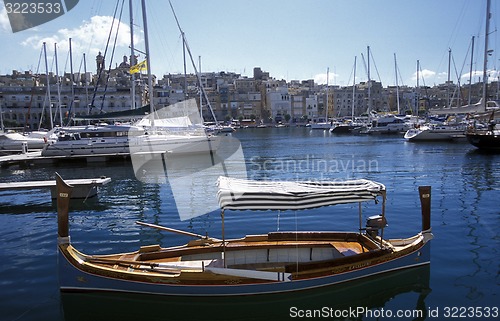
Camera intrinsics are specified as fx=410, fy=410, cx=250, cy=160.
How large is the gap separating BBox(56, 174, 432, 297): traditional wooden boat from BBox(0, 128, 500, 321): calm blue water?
0.66 metres

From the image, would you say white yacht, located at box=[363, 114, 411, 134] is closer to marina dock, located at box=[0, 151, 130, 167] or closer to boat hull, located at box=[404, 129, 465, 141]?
boat hull, located at box=[404, 129, 465, 141]

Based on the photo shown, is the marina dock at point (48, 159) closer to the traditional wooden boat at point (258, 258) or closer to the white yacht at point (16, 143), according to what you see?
the white yacht at point (16, 143)

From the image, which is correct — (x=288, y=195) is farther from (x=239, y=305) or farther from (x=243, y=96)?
(x=243, y=96)

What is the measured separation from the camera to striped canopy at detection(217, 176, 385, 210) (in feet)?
30.8

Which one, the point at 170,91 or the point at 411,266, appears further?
the point at 170,91

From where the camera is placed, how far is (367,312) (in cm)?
918

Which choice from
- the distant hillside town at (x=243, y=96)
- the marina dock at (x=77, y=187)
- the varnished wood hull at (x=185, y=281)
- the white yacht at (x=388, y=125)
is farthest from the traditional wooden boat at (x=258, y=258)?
the distant hillside town at (x=243, y=96)

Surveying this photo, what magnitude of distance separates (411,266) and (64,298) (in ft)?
28.0

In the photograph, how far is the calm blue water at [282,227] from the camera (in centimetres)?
974

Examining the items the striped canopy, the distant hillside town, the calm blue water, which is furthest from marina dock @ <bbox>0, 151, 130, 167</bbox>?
the distant hillside town

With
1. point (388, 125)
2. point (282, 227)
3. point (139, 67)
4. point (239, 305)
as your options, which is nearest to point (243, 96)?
point (388, 125)

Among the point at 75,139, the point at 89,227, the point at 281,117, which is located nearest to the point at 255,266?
the point at 89,227

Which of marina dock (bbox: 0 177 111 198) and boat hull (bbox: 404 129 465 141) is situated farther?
boat hull (bbox: 404 129 465 141)

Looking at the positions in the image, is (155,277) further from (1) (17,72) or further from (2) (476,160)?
(1) (17,72)
